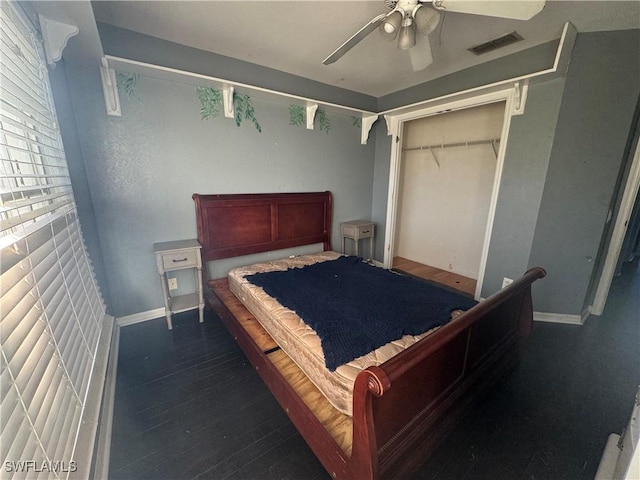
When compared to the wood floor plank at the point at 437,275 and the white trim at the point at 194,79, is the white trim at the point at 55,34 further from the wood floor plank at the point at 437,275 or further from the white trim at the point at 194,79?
the wood floor plank at the point at 437,275

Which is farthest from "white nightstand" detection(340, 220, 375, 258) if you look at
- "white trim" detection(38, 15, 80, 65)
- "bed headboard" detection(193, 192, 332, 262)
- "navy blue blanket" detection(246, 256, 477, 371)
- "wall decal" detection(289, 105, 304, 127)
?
"white trim" detection(38, 15, 80, 65)

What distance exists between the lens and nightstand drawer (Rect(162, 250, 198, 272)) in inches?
89.0

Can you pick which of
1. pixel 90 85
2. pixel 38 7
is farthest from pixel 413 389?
pixel 90 85

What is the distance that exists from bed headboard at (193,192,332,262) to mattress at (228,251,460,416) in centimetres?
60

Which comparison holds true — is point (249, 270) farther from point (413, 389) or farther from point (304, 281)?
point (413, 389)

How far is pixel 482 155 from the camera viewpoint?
345 centimetres

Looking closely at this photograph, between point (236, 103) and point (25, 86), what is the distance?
1.60 metres

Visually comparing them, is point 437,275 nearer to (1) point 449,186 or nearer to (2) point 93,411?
(1) point 449,186

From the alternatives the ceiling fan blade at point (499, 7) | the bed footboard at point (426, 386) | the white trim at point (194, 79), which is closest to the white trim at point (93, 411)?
the bed footboard at point (426, 386)

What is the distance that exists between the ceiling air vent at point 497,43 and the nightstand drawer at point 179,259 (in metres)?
3.06

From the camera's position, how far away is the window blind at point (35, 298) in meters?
0.73

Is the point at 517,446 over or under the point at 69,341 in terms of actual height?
under

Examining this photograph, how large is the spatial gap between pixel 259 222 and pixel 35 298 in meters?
2.08

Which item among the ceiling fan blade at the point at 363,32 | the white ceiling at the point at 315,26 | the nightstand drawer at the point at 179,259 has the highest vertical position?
the white ceiling at the point at 315,26
